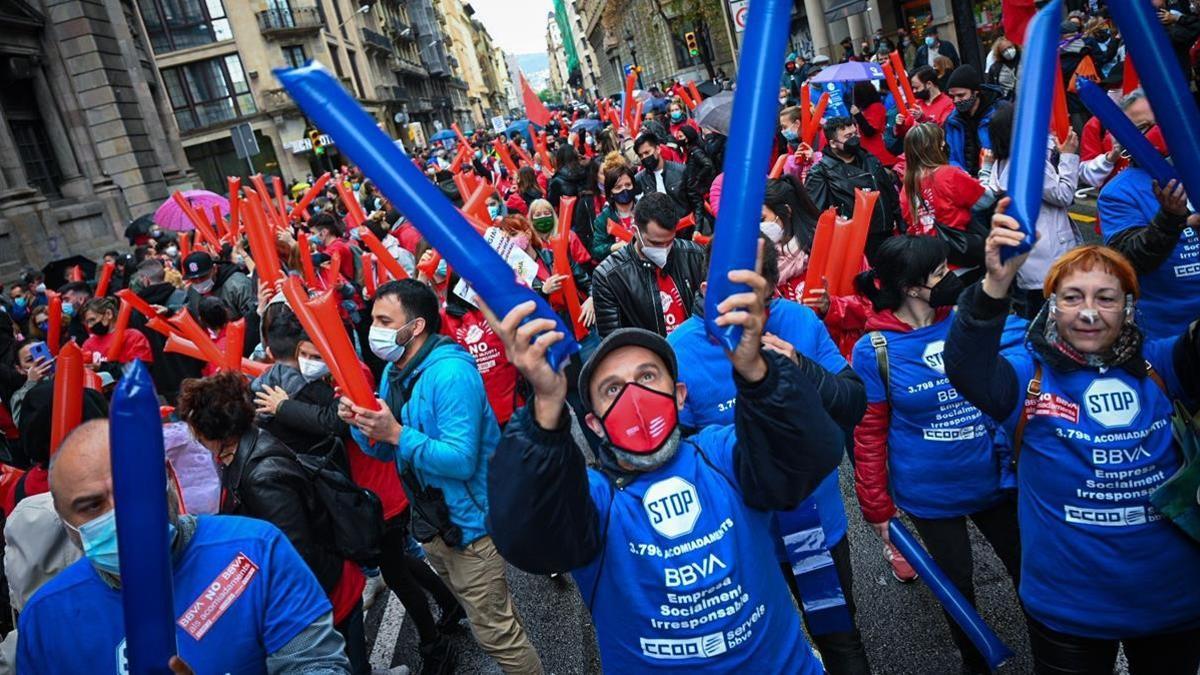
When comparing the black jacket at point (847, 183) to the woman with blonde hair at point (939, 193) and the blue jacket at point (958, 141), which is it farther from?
the blue jacket at point (958, 141)

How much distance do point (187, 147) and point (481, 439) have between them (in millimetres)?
45331

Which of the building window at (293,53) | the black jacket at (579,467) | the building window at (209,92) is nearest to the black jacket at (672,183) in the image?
the black jacket at (579,467)

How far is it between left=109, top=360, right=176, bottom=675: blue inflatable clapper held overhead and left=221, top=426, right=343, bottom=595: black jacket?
60.2 inches

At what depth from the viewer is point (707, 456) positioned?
2.17 meters

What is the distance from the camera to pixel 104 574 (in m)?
1.98

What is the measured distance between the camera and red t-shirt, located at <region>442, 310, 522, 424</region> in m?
4.80

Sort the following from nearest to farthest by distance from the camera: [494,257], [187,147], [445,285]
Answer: [494,257], [445,285], [187,147]

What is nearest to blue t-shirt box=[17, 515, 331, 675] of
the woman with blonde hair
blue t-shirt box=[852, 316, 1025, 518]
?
blue t-shirt box=[852, 316, 1025, 518]

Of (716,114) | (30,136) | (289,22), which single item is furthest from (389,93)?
(716,114)

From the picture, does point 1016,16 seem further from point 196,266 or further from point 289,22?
point 289,22

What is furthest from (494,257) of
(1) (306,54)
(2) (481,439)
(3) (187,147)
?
(1) (306,54)

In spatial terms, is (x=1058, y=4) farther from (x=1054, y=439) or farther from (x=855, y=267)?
(x=855, y=267)

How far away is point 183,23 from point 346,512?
1879 inches

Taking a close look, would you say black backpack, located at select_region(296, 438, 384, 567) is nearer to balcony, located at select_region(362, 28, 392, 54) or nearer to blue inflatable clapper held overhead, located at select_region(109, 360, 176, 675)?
blue inflatable clapper held overhead, located at select_region(109, 360, 176, 675)
